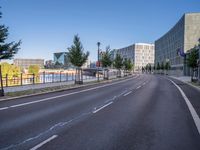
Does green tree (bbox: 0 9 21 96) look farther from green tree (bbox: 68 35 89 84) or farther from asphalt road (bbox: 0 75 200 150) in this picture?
green tree (bbox: 68 35 89 84)

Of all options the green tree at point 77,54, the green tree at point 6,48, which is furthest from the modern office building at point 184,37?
the green tree at point 6,48

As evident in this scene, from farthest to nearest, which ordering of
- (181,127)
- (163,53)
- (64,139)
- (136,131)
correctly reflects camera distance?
(163,53) < (181,127) < (136,131) < (64,139)

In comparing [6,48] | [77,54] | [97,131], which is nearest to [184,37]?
[77,54]

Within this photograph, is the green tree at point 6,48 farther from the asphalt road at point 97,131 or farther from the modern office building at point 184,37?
the modern office building at point 184,37

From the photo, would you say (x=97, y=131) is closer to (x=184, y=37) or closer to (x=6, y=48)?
(x=6, y=48)

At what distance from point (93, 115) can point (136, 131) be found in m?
3.24

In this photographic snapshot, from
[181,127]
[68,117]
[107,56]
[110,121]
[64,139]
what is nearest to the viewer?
[64,139]

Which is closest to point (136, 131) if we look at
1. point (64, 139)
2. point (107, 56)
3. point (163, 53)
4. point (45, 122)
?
point (64, 139)

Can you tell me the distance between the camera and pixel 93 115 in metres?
11.6

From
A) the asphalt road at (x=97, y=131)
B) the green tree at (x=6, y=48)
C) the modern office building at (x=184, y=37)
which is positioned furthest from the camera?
the modern office building at (x=184, y=37)

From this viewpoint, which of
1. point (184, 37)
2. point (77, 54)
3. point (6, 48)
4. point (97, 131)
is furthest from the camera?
point (184, 37)

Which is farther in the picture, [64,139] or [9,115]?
[9,115]

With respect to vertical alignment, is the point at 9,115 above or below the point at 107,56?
below

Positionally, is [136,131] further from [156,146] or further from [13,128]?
[13,128]
